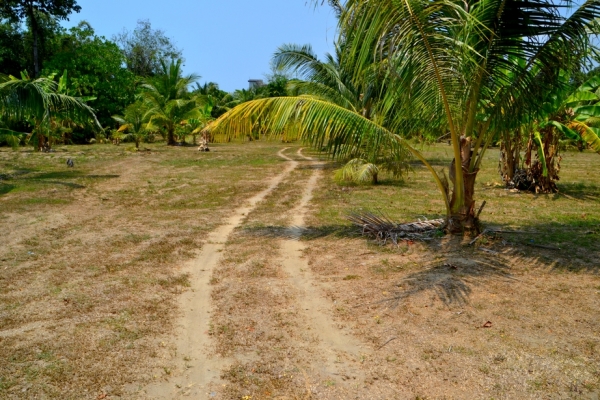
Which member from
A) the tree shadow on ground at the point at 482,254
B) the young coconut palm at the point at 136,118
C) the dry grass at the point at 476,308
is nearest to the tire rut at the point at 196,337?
the dry grass at the point at 476,308

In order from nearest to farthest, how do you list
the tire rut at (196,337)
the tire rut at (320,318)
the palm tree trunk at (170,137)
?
the tire rut at (196,337) → the tire rut at (320,318) → the palm tree trunk at (170,137)

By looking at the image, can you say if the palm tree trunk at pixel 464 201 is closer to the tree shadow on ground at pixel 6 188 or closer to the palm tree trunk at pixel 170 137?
the tree shadow on ground at pixel 6 188

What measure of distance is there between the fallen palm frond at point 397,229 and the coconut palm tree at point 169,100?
20.3 meters

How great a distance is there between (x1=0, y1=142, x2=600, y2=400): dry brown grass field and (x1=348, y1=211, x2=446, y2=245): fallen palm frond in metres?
0.21

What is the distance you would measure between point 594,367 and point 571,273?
2246 millimetres

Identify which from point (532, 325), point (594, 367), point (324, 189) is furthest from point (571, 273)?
point (324, 189)

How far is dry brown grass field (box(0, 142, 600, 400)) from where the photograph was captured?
3912mm

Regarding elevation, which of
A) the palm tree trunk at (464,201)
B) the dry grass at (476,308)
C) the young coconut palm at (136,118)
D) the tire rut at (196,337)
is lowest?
the tire rut at (196,337)

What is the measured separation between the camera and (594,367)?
4004 mm

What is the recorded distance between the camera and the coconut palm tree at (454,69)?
5.73 meters

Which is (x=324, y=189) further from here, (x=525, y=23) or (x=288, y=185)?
(x=525, y=23)

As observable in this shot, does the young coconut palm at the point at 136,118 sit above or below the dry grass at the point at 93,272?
above

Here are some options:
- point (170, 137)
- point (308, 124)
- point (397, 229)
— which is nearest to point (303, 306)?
point (308, 124)

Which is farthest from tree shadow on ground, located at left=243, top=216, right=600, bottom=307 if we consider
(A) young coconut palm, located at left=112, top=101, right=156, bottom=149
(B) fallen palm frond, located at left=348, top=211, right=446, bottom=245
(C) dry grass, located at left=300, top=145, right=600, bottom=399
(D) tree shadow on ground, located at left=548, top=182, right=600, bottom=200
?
(A) young coconut palm, located at left=112, top=101, right=156, bottom=149
